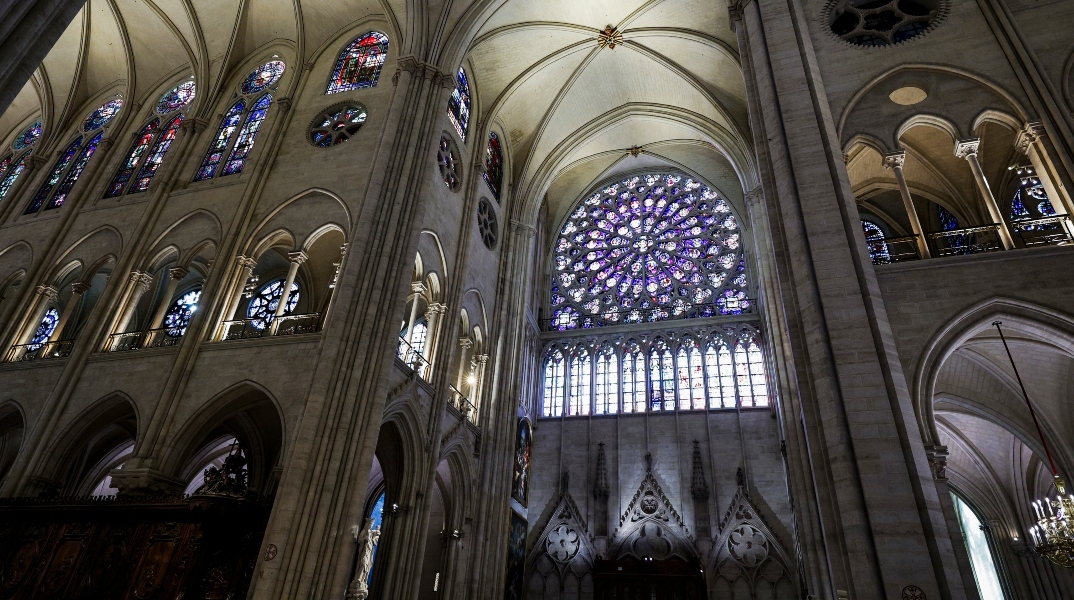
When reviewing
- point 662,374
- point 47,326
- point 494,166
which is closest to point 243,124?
point 494,166

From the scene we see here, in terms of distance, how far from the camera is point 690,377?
1908 cm

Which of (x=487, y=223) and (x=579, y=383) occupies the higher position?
(x=487, y=223)

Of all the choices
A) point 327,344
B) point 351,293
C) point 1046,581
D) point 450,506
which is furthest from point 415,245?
point 1046,581

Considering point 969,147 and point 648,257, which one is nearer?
point 969,147

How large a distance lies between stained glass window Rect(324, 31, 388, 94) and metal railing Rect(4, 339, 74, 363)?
8.27 meters

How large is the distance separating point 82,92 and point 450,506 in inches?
660

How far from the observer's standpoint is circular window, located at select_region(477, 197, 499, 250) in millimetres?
17094

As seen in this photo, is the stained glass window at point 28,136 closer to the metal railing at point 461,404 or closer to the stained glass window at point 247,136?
the stained glass window at point 247,136

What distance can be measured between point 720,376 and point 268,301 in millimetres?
13265

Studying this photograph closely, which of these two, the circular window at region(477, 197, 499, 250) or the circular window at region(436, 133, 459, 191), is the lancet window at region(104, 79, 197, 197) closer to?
the circular window at region(436, 133, 459, 191)

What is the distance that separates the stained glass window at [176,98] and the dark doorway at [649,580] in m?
17.2

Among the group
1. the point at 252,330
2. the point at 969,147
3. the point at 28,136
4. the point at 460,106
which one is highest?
the point at 28,136

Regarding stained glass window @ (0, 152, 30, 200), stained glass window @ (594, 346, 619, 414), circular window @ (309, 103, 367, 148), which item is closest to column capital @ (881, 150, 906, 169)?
circular window @ (309, 103, 367, 148)

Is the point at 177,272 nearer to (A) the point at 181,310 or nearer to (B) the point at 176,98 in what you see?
(A) the point at 181,310
